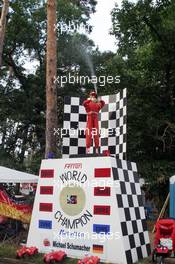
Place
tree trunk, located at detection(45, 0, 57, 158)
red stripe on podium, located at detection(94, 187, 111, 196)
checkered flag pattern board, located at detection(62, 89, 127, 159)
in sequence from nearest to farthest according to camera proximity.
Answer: red stripe on podium, located at detection(94, 187, 111, 196) < checkered flag pattern board, located at detection(62, 89, 127, 159) < tree trunk, located at detection(45, 0, 57, 158)

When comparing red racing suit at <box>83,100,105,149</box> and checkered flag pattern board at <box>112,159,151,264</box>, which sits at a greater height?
red racing suit at <box>83,100,105,149</box>

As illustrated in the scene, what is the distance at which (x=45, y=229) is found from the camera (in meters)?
8.47

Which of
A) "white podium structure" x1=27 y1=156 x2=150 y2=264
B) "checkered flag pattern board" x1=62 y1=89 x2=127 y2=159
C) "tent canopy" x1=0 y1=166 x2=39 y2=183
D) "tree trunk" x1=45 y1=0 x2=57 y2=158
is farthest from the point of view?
"tree trunk" x1=45 y1=0 x2=57 y2=158

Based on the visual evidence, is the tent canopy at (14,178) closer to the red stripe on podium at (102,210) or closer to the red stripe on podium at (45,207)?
the red stripe on podium at (45,207)

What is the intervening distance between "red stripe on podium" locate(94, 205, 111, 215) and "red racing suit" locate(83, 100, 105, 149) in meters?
1.30

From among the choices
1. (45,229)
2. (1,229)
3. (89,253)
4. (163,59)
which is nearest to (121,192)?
(89,253)

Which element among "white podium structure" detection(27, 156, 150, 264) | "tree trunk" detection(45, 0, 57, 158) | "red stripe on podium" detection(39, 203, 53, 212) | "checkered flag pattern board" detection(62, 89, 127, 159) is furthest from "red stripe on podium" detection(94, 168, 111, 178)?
"tree trunk" detection(45, 0, 57, 158)

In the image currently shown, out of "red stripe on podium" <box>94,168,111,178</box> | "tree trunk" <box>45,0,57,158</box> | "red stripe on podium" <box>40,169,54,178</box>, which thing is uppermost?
"tree trunk" <box>45,0,57,158</box>

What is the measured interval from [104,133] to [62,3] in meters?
16.3

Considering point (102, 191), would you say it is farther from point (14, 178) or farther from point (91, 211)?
point (14, 178)

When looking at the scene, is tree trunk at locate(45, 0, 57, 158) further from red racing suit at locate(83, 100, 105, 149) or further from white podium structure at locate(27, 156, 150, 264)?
red racing suit at locate(83, 100, 105, 149)

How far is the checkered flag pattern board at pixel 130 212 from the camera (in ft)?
24.8

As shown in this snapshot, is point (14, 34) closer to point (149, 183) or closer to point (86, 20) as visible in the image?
point (86, 20)

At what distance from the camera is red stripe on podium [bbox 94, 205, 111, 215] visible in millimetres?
7593
